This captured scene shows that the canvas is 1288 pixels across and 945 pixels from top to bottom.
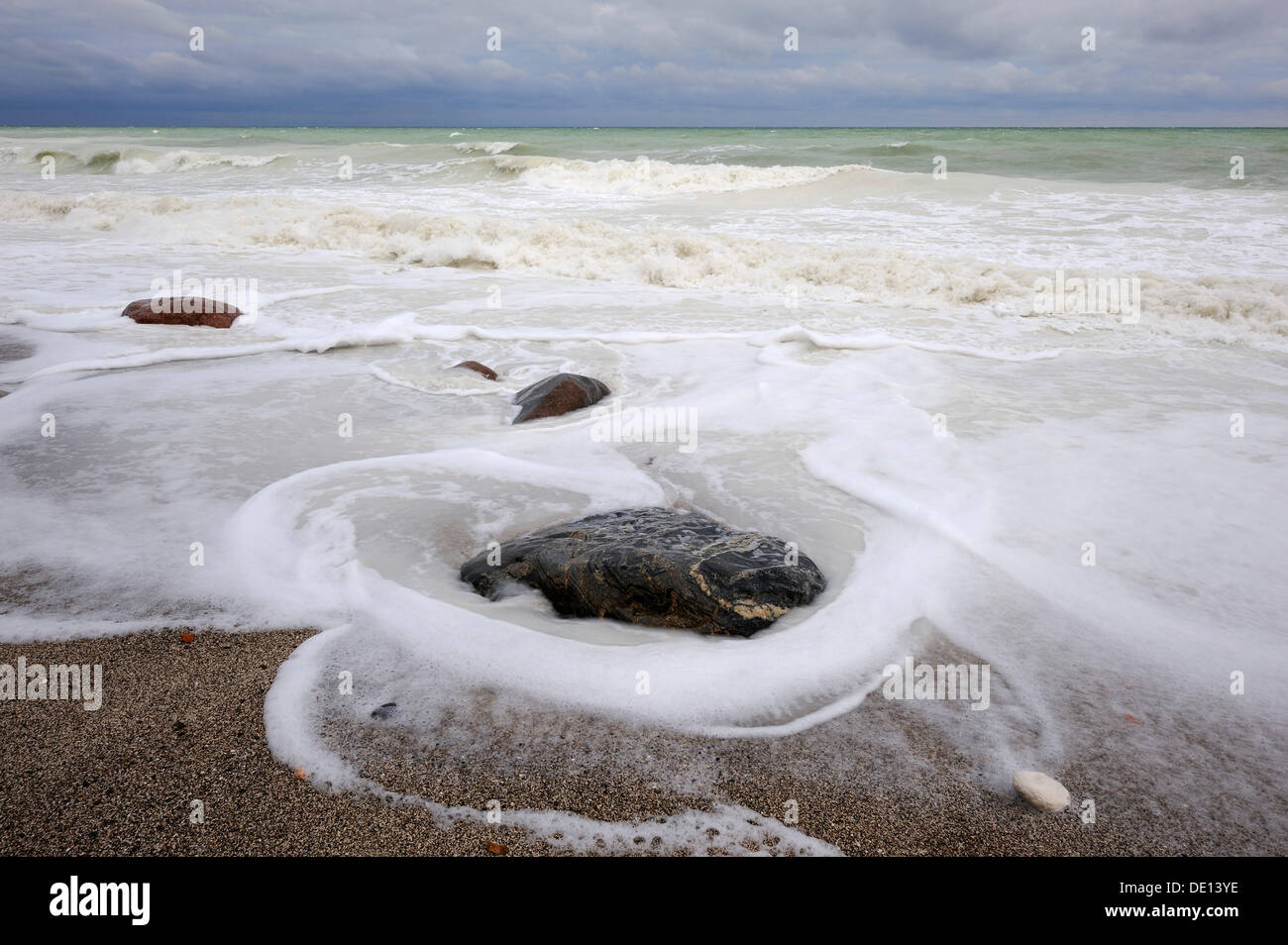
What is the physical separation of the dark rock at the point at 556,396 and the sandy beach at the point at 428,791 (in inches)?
107

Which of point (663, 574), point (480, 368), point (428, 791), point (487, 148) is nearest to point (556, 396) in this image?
point (480, 368)

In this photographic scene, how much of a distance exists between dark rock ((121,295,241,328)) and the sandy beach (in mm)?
5329

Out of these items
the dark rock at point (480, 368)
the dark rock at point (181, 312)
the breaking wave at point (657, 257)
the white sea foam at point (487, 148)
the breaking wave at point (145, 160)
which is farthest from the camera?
the white sea foam at point (487, 148)

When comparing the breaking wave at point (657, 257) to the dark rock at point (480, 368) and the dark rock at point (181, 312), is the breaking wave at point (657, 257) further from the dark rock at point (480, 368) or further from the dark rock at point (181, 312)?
the dark rock at point (480, 368)

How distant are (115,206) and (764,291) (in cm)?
1260

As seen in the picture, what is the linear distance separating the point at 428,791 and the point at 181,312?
Result: 6.35 m

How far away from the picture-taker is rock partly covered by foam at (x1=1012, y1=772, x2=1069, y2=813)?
1885 millimetres

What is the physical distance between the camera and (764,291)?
358 inches

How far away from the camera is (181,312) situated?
268 inches

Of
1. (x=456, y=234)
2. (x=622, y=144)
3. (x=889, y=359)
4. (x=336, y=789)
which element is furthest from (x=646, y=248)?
(x=622, y=144)

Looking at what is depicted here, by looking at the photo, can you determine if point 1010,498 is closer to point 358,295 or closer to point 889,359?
point 889,359

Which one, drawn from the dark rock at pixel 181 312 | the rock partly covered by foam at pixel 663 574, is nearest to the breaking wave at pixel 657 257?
the dark rock at pixel 181 312

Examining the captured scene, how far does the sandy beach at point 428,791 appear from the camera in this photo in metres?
1.77

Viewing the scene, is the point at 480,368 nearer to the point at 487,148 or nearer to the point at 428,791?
the point at 428,791
